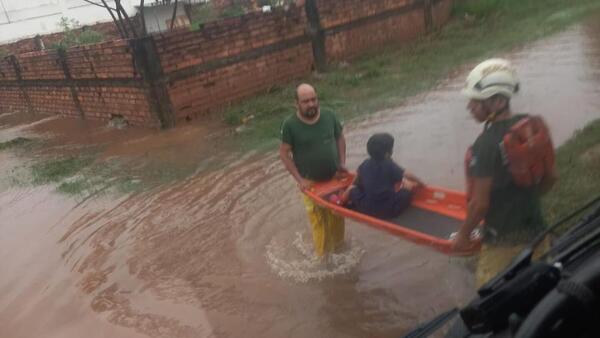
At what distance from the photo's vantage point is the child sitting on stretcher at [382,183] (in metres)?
4.17

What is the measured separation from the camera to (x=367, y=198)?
424cm

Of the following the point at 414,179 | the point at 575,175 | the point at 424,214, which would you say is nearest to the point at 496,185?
the point at 424,214

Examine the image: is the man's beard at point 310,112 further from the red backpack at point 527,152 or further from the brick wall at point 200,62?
the brick wall at point 200,62

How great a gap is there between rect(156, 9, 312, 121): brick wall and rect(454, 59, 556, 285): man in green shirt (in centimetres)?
760

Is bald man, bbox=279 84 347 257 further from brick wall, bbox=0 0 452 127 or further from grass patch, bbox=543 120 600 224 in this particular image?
brick wall, bbox=0 0 452 127

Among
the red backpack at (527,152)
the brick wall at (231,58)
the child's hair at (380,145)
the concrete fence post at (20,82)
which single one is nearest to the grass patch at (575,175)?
the child's hair at (380,145)

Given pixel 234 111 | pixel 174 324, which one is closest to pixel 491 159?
pixel 174 324

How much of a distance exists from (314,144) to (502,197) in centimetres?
199

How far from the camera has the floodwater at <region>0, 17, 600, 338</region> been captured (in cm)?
416

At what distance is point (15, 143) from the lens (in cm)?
1138

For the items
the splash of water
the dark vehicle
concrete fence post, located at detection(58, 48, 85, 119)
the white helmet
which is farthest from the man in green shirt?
concrete fence post, located at detection(58, 48, 85, 119)

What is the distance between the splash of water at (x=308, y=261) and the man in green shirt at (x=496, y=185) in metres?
1.87

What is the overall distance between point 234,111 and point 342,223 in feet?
17.7

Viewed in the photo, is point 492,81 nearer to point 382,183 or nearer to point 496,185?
point 496,185
